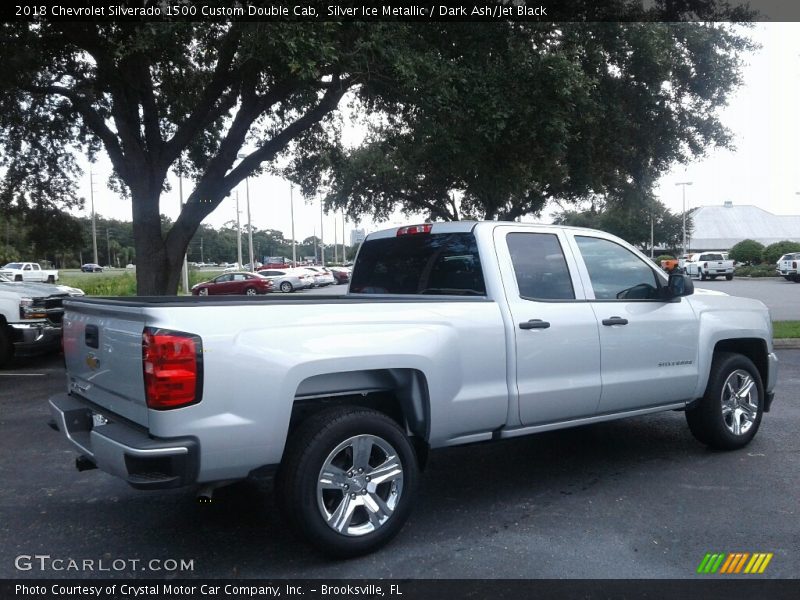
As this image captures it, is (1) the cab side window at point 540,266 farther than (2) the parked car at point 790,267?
No

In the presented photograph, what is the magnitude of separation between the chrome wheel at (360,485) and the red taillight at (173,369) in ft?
2.68

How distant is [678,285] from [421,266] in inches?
74.9

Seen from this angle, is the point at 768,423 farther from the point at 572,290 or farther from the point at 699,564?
the point at 699,564

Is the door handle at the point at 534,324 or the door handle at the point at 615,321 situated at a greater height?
the door handle at the point at 534,324

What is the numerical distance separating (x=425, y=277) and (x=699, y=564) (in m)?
2.53

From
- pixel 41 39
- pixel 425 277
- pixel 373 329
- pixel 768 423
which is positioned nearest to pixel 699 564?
pixel 373 329

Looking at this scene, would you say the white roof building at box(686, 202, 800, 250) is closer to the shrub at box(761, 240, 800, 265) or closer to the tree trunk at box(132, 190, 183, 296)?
the shrub at box(761, 240, 800, 265)

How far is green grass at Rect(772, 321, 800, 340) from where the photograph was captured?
40.6 ft

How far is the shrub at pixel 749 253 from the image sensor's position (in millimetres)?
50875

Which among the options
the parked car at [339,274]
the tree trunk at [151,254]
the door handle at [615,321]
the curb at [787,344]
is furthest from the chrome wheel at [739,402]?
the parked car at [339,274]

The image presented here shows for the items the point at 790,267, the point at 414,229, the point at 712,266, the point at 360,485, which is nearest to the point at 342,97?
the point at 414,229

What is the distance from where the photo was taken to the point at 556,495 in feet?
15.2

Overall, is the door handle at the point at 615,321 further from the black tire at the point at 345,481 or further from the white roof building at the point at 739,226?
the white roof building at the point at 739,226

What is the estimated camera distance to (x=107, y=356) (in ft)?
12.1
